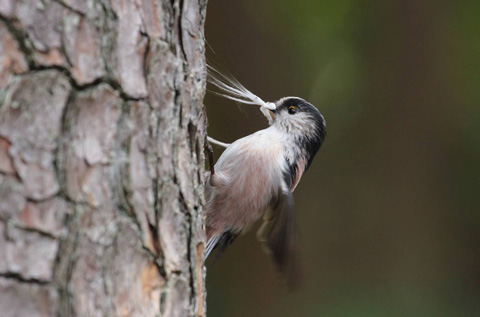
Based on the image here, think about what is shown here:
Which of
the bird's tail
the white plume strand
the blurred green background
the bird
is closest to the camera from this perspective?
the white plume strand

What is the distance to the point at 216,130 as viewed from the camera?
428cm

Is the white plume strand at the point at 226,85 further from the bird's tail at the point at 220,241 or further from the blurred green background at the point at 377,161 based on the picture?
the blurred green background at the point at 377,161

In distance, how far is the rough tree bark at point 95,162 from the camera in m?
1.20

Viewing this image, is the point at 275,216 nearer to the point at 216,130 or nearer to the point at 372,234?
the point at 216,130

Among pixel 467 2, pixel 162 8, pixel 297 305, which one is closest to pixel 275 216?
pixel 162 8

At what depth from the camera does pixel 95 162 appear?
1.31 metres

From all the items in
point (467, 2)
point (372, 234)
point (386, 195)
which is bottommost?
point (372, 234)

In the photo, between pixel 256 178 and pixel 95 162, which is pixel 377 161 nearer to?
pixel 256 178

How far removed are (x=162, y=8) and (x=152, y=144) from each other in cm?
34

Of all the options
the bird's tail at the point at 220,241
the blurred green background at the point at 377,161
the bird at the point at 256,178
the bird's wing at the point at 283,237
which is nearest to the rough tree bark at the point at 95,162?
the bird's wing at the point at 283,237

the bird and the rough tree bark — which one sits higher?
the rough tree bark

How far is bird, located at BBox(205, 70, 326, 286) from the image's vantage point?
2.65 metres

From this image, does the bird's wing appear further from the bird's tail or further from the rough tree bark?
the rough tree bark

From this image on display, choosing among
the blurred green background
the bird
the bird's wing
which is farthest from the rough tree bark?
the blurred green background
